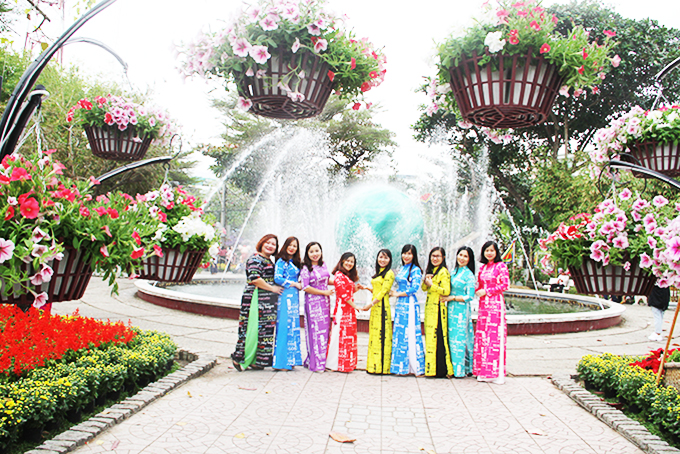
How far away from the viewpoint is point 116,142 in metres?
3.99

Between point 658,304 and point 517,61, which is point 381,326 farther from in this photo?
point 658,304

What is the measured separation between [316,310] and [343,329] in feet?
1.25

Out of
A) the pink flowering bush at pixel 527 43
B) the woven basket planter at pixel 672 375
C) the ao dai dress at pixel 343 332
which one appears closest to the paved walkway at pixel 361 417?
the ao dai dress at pixel 343 332

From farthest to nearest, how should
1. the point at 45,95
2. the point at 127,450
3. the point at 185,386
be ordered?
the point at 185,386, the point at 127,450, the point at 45,95

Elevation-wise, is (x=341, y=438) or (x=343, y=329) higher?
(x=343, y=329)

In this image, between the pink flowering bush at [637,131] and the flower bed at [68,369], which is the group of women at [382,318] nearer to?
the flower bed at [68,369]

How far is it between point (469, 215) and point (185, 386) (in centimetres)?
2645

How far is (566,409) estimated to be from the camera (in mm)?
4570

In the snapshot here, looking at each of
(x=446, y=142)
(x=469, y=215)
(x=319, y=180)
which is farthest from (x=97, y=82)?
(x=469, y=215)

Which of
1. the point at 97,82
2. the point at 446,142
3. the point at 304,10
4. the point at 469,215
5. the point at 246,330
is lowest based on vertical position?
the point at 246,330

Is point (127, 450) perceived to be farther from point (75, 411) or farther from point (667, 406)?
point (667, 406)

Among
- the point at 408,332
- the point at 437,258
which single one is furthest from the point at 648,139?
the point at 408,332

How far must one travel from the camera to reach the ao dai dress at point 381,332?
5809 millimetres

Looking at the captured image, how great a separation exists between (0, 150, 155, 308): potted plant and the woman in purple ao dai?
3.66m
